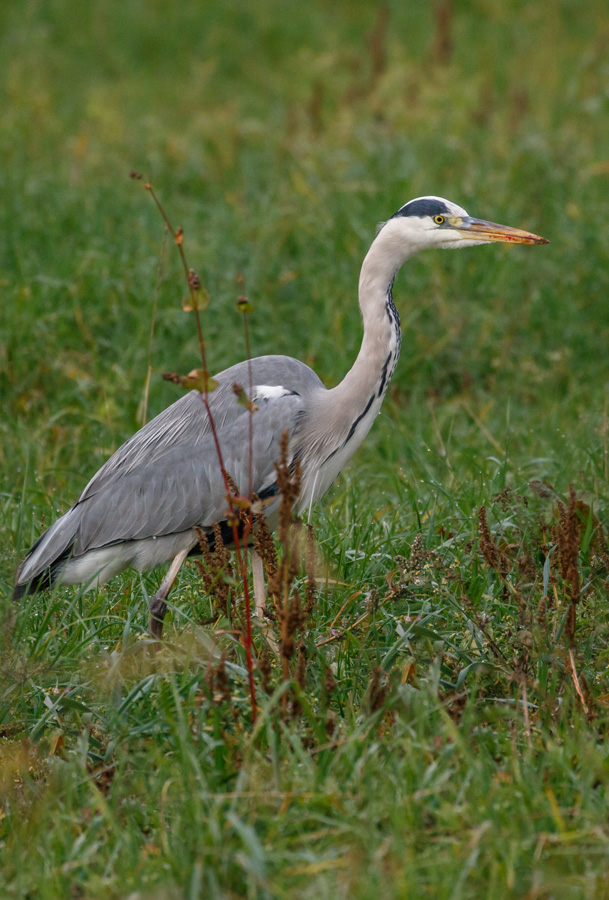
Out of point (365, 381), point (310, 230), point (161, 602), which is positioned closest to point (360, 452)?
point (365, 381)

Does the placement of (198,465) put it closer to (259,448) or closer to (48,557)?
(259,448)

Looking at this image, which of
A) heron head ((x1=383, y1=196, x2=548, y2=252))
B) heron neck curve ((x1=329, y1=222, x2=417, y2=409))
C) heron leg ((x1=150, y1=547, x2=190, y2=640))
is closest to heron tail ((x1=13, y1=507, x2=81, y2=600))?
heron leg ((x1=150, y1=547, x2=190, y2=640))

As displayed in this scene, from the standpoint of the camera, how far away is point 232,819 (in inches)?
97.8

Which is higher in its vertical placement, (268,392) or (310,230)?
(310,230)

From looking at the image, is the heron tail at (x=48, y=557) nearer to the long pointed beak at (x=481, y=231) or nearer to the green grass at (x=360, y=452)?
the green grass at (x=360, y=452)

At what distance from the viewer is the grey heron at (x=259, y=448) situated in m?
4.11

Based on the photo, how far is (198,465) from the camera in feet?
13.8

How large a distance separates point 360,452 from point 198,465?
1563 mm

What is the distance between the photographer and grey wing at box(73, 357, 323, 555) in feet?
13.5

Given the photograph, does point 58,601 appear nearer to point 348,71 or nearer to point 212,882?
point 212,882

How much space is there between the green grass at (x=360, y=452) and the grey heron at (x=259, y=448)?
0.47 feet

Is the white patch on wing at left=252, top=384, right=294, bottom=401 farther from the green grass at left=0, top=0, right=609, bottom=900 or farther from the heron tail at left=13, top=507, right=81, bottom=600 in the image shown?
the heron tail at left=13, top=507, right=81, bottom=600

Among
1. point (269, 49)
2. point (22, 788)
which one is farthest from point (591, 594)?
point (269, 49)

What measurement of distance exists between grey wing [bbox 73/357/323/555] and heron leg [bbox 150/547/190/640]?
0.21 m
